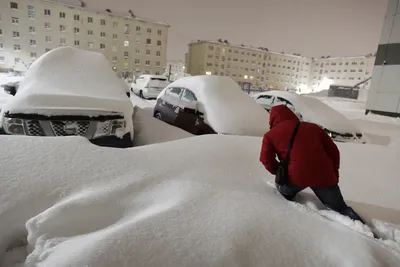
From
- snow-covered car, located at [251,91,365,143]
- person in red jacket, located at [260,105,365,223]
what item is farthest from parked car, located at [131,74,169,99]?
person in red jacket, located at [260,105,365,223]

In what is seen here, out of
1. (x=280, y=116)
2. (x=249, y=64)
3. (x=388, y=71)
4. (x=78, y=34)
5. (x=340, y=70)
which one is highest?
(x=78, y=34)

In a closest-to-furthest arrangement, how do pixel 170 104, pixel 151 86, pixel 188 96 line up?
pixel 188 96, pixel 170 104, pixel 151 86

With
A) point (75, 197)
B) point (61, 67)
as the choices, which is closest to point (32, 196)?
point (75, 197)

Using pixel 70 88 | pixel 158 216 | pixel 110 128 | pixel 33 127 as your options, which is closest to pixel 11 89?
pixel 70 88

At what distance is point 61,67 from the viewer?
4.99m

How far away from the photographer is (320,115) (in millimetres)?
7684

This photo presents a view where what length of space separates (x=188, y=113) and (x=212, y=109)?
737 millimetres

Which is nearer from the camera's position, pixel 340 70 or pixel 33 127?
pixel 33 127

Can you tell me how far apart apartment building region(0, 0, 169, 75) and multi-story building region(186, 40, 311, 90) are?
793 inches

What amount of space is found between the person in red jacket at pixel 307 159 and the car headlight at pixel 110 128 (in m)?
2.31

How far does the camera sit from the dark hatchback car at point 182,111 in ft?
19.3

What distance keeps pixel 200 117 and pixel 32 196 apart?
4280mm

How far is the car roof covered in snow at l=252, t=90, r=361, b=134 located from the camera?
23.9 ft

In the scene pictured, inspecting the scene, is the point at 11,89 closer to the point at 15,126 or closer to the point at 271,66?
the point at 15,126
